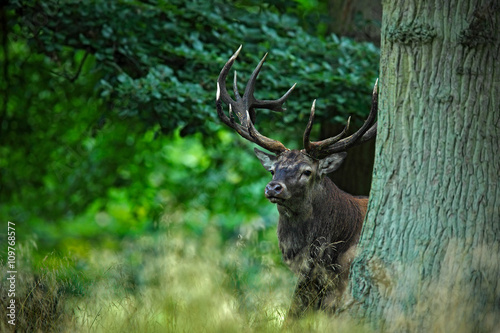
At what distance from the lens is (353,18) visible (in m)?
8.34

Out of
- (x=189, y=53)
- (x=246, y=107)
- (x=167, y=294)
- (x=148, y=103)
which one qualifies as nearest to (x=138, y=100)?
(x=148, y=103)

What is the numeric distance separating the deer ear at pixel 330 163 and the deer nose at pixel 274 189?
558 millimetres

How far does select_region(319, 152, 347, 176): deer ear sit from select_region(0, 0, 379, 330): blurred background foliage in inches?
27.1

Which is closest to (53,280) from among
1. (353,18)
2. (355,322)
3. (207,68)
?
(355,322)

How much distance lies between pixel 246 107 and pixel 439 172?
2.43m

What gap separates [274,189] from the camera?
5.06 meters

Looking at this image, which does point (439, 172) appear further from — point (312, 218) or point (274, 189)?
point (312, 218)

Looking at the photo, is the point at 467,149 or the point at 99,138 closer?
the point at 467,149

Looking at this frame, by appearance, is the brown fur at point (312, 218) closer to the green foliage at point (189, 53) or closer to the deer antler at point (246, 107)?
the deer antler at point (246, 107)

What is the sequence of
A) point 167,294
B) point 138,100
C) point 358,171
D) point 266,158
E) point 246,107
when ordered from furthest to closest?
point 358,171, point 138,100, point 246,107, point 266,158, point 167,294

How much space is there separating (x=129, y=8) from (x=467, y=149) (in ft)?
15.0

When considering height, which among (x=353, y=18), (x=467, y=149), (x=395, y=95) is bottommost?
(x=467, y=149)

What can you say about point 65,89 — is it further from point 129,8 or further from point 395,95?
point 395,95

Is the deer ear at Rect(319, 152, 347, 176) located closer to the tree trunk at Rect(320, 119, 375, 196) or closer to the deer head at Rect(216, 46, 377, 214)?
the deer head at Rect(216, 46, 377, 214)
